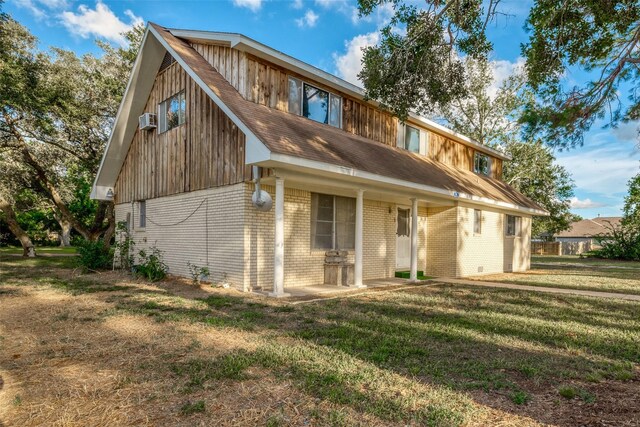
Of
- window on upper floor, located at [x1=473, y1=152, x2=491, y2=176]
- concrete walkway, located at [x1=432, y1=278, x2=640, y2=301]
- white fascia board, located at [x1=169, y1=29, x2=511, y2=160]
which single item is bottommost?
concrete walkway, located at [x1=432, y1=278, x2=640, y2=301]

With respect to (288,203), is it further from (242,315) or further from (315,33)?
(315,33)

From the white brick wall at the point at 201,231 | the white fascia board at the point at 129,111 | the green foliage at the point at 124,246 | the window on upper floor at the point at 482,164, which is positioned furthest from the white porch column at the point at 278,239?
the window on upper floor at the point at 482,164

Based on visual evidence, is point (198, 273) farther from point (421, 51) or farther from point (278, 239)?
point (421, 51)

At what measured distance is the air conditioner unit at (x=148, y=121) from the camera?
12.3m

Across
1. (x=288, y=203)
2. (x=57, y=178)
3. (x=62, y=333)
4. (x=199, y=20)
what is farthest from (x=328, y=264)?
(x=57, y=178)

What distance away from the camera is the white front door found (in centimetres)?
1355

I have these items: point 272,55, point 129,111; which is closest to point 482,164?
point 272,55

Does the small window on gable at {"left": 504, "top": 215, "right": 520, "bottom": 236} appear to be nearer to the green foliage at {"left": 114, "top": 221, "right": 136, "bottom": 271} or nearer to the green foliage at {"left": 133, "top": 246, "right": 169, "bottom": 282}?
the green foliage at {"left": 133, "top": 246, "right": 169, "bottom": 282}

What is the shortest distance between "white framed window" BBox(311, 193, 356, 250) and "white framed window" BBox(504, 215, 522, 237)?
29.0ft

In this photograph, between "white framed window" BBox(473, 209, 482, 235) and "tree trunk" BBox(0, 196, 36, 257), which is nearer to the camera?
"white framed window" BBox(473, 209, 482, 235)

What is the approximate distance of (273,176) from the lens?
8.48 m

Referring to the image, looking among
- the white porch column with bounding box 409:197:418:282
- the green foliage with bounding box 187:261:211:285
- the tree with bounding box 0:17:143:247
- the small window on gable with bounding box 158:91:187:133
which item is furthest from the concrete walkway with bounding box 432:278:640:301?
the tree with bounding box 0:17:143:247

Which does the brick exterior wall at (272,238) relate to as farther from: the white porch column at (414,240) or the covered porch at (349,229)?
the white porch column at (414,240)

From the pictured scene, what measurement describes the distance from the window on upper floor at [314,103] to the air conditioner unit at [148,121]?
4.81 m
